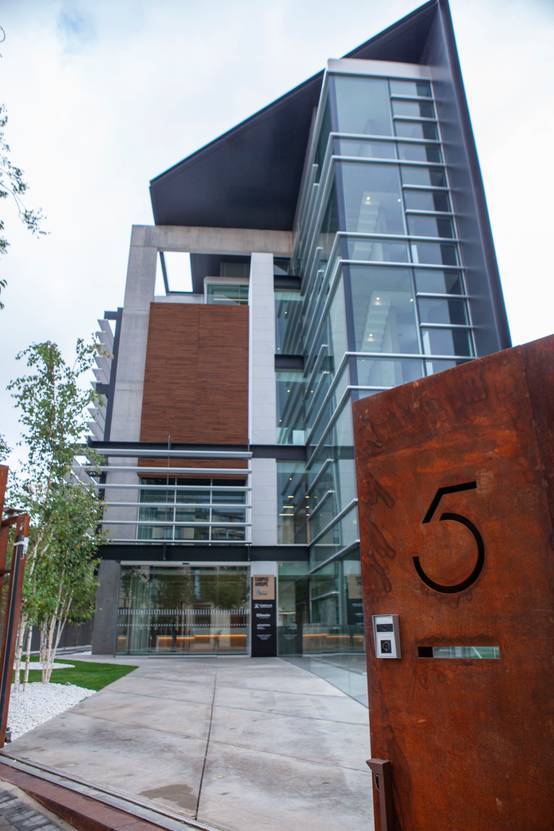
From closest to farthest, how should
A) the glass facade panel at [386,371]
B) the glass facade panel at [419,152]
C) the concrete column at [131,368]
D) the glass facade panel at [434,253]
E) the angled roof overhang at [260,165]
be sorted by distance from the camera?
the glass facade panel at [386,371]
the glass facade panel at [434,253]
the glass facade panel at [419,152]
the angled roof overhang at [260,165]
the concrete column at [131,368]

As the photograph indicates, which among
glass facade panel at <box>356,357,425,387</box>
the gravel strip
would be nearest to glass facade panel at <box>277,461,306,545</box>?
glass facade panel at <box>356,357,425,387</box>

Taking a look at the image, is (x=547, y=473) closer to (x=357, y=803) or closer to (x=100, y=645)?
(x=357, y=803)

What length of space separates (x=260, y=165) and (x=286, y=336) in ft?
25.0

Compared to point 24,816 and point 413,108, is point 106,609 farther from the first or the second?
point 413,108

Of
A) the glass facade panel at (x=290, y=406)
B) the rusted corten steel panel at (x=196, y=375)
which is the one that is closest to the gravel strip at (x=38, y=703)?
the rusted corten steel panel at (x=196, y=375)

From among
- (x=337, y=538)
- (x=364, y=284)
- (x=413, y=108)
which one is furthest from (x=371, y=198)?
(x=337, y=538)

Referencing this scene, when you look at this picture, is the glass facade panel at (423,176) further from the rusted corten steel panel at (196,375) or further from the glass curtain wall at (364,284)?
the rusted corten steel panel at (196,375)

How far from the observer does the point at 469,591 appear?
11.1 ft

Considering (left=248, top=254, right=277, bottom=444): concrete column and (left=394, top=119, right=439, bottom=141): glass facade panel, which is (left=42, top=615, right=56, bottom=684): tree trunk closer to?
(left=248, top=254, right=277, bottom=444): concrete column

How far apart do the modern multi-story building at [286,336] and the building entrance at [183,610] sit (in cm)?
6

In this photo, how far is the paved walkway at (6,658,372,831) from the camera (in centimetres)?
449

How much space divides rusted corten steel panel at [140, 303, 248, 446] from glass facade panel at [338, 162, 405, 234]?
11.1m

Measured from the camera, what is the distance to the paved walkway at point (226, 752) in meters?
4.49

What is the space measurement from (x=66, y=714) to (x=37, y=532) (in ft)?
13.2
